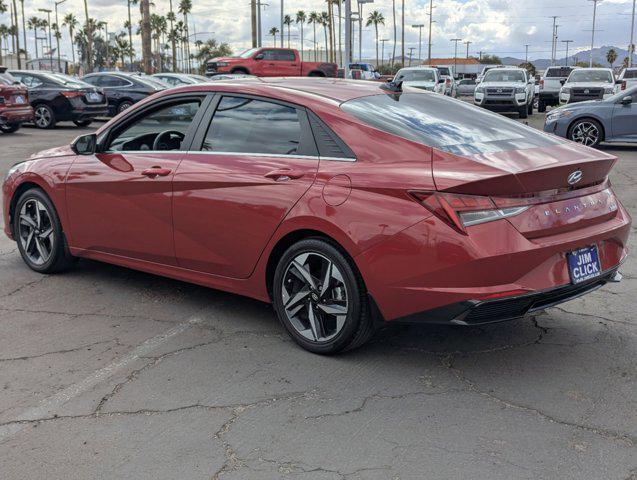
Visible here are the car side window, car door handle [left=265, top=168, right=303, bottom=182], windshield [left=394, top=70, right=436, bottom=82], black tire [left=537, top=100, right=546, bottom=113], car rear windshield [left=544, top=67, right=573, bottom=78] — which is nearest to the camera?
car door handle [left=265, top=168, right=303, bottom=182]

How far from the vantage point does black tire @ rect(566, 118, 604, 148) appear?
1503cm

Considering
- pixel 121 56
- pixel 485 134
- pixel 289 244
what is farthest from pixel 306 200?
pixel 121 56

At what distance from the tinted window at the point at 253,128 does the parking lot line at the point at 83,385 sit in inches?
47.7

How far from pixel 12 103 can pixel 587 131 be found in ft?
44.9

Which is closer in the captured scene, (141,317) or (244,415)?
(244,415)

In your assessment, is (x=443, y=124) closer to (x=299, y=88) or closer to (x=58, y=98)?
(x=299, y=88)

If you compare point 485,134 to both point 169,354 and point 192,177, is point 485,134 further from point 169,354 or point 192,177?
point 169,354

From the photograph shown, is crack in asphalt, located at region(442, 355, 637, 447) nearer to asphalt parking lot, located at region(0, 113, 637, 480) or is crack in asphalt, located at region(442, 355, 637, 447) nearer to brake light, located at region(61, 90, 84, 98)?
asphalt parking lot, located at region(0, 113, 637, 480)

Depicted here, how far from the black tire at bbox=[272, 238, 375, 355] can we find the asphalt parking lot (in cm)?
10

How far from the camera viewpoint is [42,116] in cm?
2092

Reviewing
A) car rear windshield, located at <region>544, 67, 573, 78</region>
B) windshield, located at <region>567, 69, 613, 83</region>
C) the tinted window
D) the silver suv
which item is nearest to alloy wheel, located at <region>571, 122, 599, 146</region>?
the silver suv

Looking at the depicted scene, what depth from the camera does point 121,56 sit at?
121 m

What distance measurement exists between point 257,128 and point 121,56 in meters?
125

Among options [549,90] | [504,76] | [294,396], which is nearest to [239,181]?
[294,396]
